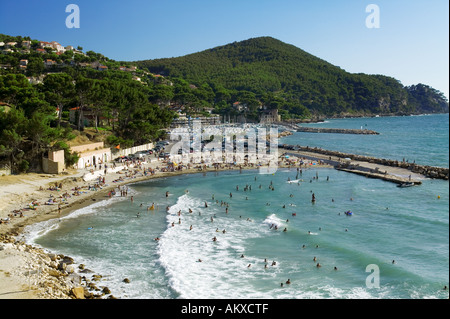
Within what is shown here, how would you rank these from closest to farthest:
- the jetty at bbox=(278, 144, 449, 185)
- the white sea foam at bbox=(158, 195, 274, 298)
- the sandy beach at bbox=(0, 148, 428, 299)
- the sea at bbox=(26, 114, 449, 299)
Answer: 1. the sandy beach at bbox=(0, 148, 428, 299)
2. the white sea foam at bbox=(158, 195, 274, 298)
3. the sea at bbox=(26, 114, 449, 299)
4. the jetty at bbox=(278, 144, 449, 185)

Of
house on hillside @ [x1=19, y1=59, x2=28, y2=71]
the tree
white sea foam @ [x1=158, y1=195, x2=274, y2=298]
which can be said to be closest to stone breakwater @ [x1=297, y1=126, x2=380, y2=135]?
house on hillside @ [x1=19, y1=59, x2=28, y2=71]

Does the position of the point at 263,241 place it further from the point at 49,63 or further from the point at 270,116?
the point at 270,116

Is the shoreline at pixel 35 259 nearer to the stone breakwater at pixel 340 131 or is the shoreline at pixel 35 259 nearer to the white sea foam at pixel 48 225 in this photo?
the white sea foam at pixel 48 225

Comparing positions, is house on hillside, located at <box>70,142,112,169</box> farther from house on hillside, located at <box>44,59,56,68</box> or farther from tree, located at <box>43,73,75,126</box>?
house on hillside, located at <box>44,59,56,68</box>

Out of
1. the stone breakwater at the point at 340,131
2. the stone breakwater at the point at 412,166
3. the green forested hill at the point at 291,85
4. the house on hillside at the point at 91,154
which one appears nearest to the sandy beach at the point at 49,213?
the stone breakwater at the point at 412,166

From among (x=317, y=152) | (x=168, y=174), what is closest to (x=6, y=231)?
(x=168, y=174)

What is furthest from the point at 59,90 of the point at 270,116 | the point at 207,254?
the point at 270,116

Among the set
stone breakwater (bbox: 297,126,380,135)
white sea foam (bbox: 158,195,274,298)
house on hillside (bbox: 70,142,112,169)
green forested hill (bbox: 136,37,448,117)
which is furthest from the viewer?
green forested hill (bbox: 136,37,448,117)
